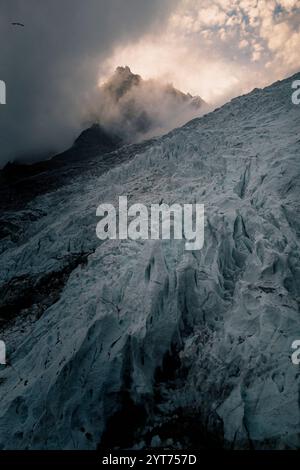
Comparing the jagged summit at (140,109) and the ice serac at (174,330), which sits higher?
the jagged summit at (140,109)

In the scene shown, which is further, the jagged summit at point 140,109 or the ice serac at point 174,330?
the jagged summit at point 140,109

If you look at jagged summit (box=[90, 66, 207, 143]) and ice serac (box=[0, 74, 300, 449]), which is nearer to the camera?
ice serac (box=[0, 74, 300, 449])

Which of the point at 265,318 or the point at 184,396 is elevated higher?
the point at 265,318

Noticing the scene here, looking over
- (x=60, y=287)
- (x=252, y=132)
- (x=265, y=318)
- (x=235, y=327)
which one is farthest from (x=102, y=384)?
(x=252, y=132)

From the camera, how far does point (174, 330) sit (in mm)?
9977

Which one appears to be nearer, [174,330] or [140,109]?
[174,330]

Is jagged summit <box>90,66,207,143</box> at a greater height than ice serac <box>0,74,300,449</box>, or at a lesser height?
greater

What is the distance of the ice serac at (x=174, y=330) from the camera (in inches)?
314

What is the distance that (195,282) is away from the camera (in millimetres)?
11125

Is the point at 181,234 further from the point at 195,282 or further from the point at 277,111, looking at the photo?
the point at 277,111

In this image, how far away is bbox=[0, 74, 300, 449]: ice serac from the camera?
26.2 feet
